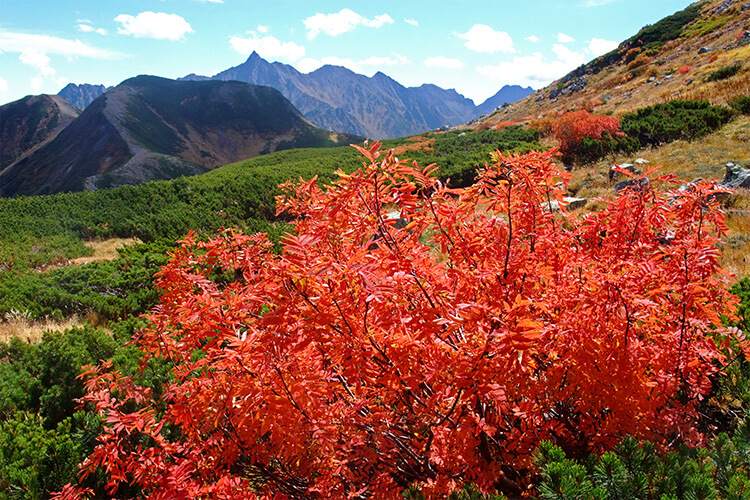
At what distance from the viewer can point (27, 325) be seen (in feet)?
21.7

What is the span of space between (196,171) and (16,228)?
39.2m

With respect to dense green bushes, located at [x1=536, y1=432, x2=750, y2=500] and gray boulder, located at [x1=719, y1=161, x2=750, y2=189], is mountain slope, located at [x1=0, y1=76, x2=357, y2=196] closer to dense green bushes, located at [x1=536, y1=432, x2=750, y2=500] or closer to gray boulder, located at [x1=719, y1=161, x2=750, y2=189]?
gray boulder, located at [x1=719, y1=161, x2=750, y2=189]

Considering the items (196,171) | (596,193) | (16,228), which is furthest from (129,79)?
(596,193)

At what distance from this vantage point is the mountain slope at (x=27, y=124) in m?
64.0

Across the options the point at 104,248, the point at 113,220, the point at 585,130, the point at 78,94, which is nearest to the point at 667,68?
the point at 585,130

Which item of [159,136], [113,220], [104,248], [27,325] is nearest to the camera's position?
[27,325]

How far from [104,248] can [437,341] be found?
1345 cm

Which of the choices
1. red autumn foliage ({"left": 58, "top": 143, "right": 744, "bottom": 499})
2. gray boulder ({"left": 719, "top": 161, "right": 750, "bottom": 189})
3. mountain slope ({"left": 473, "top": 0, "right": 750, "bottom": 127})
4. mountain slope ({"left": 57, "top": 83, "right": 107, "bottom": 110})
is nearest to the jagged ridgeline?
red autumn foliage ({"left": 58, "top": 143, "right": 744, "bottom": 499})

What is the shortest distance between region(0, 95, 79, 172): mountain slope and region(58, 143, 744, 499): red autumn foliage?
86474 mm

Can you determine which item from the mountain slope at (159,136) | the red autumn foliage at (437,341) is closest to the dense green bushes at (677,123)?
the red autumn foliage at (437,341)

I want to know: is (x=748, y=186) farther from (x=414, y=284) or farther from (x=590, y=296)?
(x=414, y=284)

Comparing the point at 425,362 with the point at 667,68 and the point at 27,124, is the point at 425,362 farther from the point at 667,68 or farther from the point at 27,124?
the point at 27,124

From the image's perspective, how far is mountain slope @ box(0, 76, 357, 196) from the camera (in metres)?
45.7

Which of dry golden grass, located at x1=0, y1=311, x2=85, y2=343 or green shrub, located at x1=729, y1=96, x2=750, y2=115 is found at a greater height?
green shrub, located at x1=729, y1=96, x2=750, y2=115
